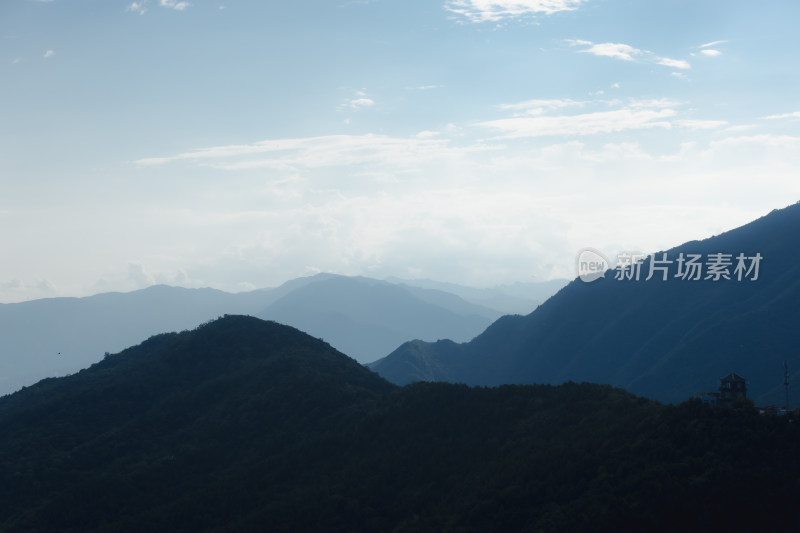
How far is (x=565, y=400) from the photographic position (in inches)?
2424

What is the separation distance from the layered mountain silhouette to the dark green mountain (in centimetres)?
6158

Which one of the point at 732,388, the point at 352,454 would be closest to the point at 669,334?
the point at 732,388

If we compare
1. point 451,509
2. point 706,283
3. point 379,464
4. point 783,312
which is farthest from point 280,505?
point 706,283

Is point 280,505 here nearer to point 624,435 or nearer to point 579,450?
point 579,450

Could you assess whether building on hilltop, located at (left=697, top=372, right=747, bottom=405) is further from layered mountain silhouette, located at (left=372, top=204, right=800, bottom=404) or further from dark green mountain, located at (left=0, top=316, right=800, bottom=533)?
layered mountain silhouette, located at (left=372, top=204, right=800, bottom=404)

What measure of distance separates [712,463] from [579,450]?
392 inches

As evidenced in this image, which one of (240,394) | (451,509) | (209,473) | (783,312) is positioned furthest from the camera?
(783,312)

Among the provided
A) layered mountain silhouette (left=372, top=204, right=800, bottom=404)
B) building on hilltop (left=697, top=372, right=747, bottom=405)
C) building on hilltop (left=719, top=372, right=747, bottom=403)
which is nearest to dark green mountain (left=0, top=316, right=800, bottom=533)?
building on hilltop (left=697, top=372, right=747, bottom=405)

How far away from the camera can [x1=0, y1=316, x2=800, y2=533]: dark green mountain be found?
42.1 meters

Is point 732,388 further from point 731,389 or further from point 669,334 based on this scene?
point 669,334

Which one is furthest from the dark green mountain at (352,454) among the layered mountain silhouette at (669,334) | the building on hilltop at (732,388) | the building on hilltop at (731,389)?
the layered mountain silhouette at (669,334)

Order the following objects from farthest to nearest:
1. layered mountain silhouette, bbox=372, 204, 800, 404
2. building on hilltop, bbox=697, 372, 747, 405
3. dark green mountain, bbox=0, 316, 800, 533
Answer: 1. layered mountain silhouette, bbox=372, 204, 800, 404
2. building on hilltop, bbox=697, 372, 747, 405
3. dark green mountain, bbox=0, 316, 800, 533

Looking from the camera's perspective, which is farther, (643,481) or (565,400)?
(565,400)

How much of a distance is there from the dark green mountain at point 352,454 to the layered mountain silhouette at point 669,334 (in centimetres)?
6158
